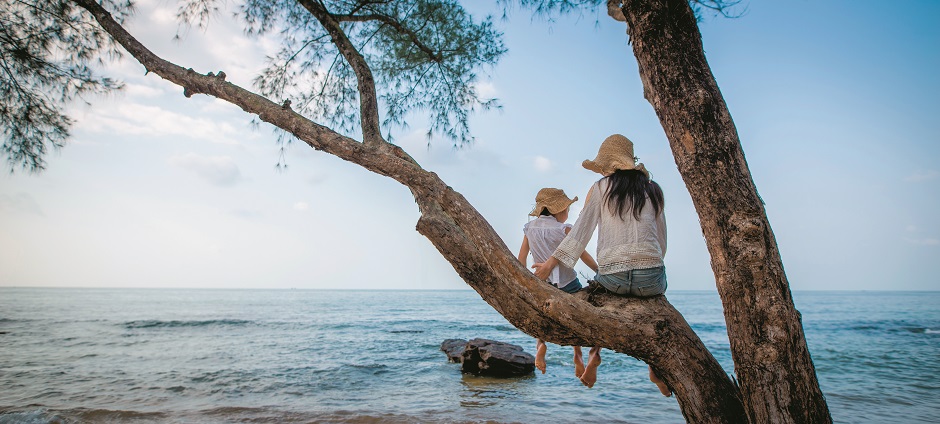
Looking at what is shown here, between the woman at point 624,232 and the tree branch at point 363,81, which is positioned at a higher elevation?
the tree branch at point 363,81

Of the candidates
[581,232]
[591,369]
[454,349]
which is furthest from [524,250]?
[454,349]

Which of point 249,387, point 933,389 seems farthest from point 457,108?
point 933,389

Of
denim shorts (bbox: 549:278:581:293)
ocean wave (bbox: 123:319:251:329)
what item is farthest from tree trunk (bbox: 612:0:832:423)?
ocean wave (bbox: 123:319:251:329)

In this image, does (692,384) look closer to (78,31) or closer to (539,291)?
(539,291)

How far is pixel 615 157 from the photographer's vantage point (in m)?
3.02

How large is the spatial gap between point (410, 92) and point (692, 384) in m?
4.46

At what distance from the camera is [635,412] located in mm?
7133

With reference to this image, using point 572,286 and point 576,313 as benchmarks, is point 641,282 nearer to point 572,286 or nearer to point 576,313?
point 576,313

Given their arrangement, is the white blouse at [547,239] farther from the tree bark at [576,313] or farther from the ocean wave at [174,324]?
the ocean wave at [174,324]

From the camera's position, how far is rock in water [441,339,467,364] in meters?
11.5

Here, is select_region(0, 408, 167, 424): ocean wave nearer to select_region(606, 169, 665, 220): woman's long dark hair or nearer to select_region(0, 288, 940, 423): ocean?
select_region(0, 288, 940, 423): ocean

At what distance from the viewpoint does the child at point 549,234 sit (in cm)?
A: 406

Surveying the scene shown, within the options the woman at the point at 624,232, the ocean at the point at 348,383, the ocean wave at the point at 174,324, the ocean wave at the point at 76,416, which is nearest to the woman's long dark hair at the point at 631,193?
the woman at the point at 624,232

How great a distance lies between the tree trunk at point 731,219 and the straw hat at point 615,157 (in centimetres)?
39
